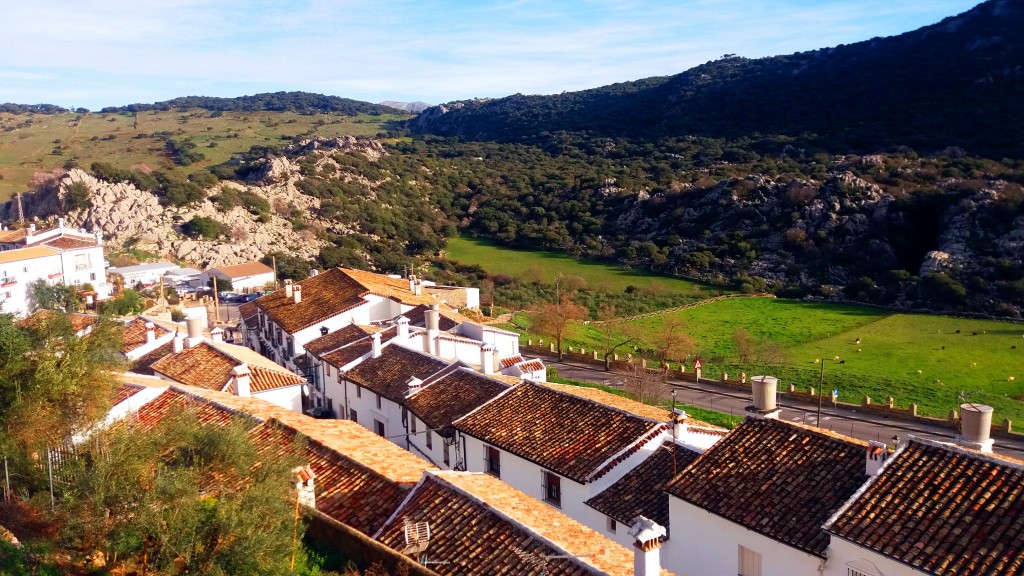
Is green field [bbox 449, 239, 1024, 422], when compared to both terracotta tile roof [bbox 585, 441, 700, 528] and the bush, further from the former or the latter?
the bush

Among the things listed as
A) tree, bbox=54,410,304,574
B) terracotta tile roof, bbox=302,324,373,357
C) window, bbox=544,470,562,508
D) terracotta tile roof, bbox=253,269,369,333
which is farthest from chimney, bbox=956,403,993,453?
terracotta tile roof, bbox=253,269,369,333

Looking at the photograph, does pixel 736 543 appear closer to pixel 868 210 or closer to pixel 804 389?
pixel 804 389

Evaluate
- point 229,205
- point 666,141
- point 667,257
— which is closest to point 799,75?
point 666,141

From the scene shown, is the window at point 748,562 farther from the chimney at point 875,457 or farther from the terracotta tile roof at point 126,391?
the terracotta tile roof at point 126,391

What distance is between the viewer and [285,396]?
2355 centimetres

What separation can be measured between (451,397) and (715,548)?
9948mm

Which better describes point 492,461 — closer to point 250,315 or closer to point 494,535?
point 494,535

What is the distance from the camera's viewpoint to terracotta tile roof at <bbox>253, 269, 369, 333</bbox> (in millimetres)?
33438

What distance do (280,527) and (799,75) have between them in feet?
470

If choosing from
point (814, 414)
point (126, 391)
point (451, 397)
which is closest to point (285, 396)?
point (451, 397)

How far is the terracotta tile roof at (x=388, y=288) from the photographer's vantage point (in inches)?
1395

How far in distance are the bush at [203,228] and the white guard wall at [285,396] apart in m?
49.3

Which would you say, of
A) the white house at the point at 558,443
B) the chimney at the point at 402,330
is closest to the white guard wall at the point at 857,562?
the white house at the point at 558,443

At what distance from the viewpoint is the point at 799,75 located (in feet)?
447
